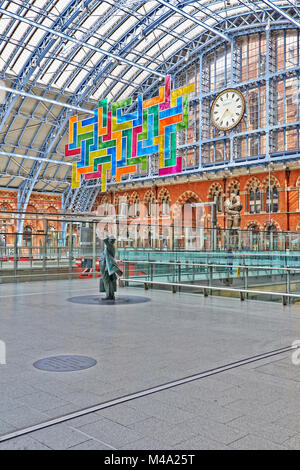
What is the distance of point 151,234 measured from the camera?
19.0m

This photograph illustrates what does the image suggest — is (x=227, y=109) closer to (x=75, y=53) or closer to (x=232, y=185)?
(x=232, y=185)

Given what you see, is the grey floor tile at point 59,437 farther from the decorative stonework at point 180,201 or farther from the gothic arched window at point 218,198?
the decorative stonework at point 180,201

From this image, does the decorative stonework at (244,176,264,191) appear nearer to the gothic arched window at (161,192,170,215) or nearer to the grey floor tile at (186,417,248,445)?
the gothic arched window at (161,192,170,215)

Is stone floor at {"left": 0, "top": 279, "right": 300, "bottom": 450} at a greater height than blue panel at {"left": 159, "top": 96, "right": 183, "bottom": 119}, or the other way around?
blue panel at {"left": 159, "top": 96, "right": 183, "bottom": 119}

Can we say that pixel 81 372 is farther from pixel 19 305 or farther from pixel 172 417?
pixel 19 305

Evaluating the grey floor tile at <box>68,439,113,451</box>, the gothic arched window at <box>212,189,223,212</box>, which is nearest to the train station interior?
the grey floor tile at <box>68,439,113,451</box>

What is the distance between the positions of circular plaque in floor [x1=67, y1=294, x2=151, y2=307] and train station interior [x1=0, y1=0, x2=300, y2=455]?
9 cm

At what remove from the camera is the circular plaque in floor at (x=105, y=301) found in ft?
30.7

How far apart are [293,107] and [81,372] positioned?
33378mm

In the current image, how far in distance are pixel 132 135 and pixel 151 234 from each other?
23.1ft

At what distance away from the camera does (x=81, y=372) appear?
435 centimetres

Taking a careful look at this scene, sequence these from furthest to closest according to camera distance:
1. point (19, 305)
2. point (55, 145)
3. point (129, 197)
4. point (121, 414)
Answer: point (129, 197)
point (55, 145)
point (19, 305)
point (121, 414)

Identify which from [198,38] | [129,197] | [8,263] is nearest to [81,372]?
[8,263]

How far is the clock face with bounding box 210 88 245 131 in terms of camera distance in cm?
3472
